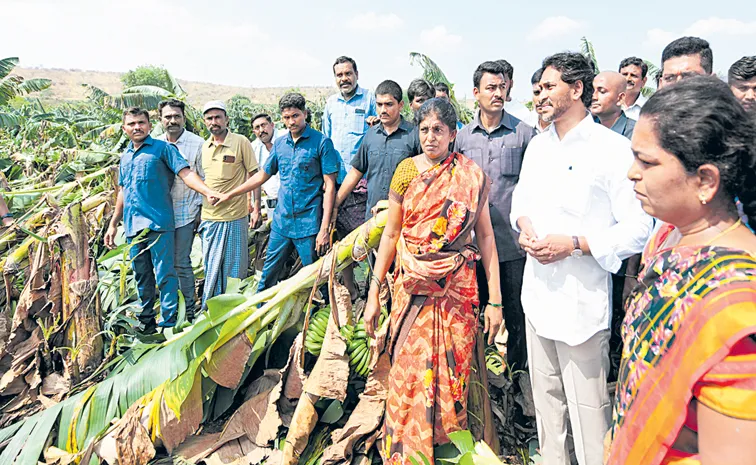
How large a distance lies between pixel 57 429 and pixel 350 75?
12.1 feet

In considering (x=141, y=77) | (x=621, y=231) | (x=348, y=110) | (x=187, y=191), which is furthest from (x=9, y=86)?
(x=141, y=77)

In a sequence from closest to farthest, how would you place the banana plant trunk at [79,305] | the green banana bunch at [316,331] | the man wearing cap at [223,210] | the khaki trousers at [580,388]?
the khaki trousers at [580,388] < the green banana bunch at [316,331] < the banana plant trunk at [79,305] < the man wearing cap at [223,210]

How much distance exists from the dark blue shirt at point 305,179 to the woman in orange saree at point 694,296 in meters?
2.99

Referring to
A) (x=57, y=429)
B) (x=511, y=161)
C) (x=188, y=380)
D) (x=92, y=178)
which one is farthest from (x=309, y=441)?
(x=92, y=178)

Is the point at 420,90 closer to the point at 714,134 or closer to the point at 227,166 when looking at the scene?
the point at 227,166

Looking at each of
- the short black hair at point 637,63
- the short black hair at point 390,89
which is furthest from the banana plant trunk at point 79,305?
the short black hair at point 637,63

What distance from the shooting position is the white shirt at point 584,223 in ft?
6.93

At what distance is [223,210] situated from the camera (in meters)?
4.49

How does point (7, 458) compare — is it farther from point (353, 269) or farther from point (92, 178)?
point (92, 178)

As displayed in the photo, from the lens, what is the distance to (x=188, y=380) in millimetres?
3023

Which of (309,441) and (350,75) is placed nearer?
(309,441)

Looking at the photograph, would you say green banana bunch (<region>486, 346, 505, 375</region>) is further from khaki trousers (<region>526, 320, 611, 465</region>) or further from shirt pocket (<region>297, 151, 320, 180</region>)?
shirt pocket (<region>297, 151, 320, 180</region>)

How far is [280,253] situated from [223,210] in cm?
78

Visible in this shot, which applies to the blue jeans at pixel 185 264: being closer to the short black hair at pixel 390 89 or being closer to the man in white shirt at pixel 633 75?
the short black hair at pixel 390 89
